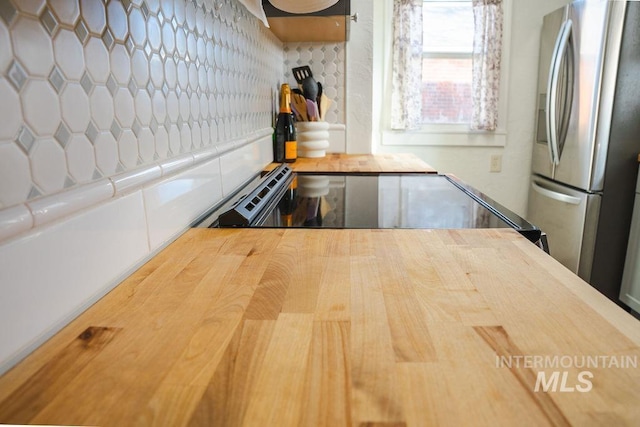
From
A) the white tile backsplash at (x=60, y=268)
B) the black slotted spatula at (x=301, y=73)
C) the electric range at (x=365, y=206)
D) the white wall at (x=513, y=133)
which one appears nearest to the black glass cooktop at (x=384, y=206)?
the electric range at (x=365, y=206)

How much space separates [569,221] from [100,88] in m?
2.71

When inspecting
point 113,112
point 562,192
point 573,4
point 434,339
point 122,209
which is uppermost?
point 573,4

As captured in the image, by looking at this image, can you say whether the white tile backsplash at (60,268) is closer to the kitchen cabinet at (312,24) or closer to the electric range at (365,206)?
the electric range at (365,206)

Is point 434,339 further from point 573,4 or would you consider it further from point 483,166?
point 483,166

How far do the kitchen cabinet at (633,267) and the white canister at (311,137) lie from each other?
1634 mm

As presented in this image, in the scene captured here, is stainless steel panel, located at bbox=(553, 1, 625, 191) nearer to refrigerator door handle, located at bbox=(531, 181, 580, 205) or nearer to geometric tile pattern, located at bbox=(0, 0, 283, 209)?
refrigerator door handle, located at bbox=(531, 181, 580, 205)

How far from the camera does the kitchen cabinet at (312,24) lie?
172cm

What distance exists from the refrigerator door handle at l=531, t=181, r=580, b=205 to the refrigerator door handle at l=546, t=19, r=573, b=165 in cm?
19

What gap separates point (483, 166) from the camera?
339cm

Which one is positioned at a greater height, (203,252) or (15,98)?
(15,98)

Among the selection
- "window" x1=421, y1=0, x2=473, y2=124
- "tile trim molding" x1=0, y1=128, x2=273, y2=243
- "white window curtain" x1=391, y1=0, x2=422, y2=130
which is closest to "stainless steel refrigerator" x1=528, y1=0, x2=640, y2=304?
"window" x1=421, y1=0, x2=473, y2=124

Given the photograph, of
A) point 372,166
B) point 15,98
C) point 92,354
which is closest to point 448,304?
point 92,354

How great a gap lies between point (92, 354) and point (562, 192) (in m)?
2.93

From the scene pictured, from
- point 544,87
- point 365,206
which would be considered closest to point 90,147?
point 365,206
